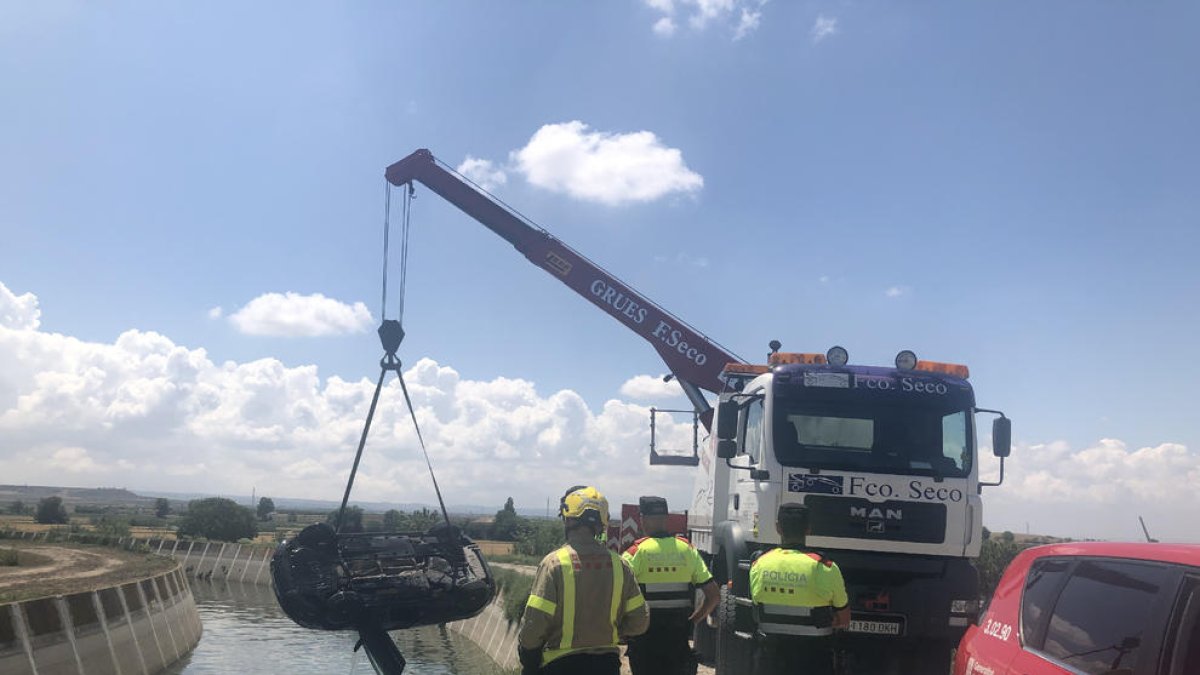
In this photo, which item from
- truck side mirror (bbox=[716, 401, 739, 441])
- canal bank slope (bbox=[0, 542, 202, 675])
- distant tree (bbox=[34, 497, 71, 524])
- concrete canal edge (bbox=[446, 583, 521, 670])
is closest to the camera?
truck side mirror (bbox=[716, 401, 739, 441])

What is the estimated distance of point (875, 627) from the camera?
8.59 metres

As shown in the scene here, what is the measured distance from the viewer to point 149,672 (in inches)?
1207

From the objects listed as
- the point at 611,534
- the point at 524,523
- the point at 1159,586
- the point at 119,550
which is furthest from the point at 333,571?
the point at 119,550

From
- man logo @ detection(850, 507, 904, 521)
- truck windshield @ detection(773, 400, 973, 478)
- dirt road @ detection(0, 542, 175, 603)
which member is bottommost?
dirt road @ detection(0, 542, 175, 603)

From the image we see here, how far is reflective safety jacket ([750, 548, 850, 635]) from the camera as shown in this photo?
578cm

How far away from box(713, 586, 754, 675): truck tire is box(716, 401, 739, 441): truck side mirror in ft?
5.38

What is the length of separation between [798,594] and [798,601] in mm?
43

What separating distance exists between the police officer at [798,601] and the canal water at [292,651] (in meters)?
20.1

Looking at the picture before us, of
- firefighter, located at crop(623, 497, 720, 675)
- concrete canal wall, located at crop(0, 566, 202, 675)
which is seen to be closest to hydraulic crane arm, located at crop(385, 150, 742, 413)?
firefighter, located at crop(623, 497, 720, 675)

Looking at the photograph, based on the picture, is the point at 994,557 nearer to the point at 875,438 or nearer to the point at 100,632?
the point at 875,438

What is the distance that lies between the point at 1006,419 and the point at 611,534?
19.9ft

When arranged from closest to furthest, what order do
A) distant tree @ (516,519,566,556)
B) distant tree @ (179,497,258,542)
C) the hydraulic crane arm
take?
1. the hydraulic crane arm
2. distant tree @ (516,519,566,556)
3. distant tree @ (179,497,258,542)

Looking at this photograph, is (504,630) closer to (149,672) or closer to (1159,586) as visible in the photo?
(149,672)

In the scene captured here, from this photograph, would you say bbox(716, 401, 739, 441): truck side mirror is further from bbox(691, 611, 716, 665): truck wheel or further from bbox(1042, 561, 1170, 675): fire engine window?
bbox(1042, 561, 1170, 675): fire engine window
